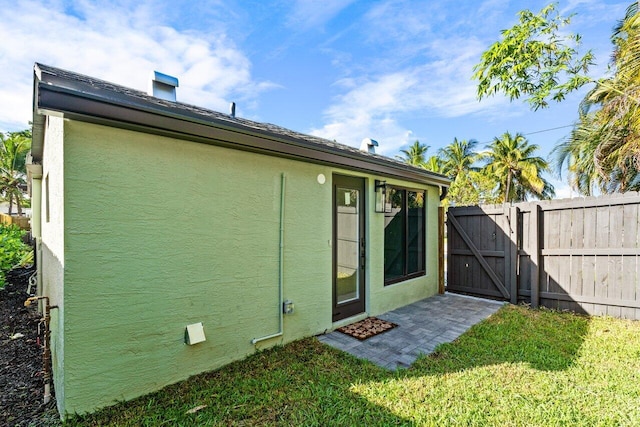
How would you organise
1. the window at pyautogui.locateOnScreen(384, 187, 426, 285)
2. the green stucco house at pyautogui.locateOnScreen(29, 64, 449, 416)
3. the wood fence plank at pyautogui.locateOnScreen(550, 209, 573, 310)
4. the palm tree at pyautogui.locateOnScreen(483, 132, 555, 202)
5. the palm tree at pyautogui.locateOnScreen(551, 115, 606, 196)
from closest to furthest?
the green stucco house at pyautogui.locateOnScreen(29, 64, 449, 416) → the wood fence plank at pyautogui.locateOnScreen(550, 209, 573, 310) → the window at pyautogui.locateOnScreen(384, 187, 426, 285) → the palm tree at pyautogui.locateOnScreen(551, 115, 606, 196) → the palm tree at pyautogui.locateOnScreen(483, 132, 555, 202)

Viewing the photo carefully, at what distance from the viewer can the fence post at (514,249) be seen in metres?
6.76

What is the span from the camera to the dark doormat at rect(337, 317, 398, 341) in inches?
190

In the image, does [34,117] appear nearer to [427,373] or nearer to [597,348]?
[427,373]

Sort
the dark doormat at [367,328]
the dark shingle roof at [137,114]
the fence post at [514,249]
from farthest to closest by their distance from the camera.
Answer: the fence post at [514,249] → the dark doormat at [367,328] → the dark shingle roof at [137,114]

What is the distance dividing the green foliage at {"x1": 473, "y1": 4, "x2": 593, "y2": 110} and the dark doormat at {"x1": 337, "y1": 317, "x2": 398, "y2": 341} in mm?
6010

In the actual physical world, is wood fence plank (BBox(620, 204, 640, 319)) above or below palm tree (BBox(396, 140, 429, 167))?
below

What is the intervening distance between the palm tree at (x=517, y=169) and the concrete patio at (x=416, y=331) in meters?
21.5

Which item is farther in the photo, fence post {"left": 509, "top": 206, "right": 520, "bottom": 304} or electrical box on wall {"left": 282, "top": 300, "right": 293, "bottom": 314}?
fence post {"left": 509, "top": 206, "right": 520, "bottom": 304}

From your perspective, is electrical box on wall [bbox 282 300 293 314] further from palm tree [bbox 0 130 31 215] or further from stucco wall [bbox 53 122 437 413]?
palm tree [bbox 0 130 31 215]

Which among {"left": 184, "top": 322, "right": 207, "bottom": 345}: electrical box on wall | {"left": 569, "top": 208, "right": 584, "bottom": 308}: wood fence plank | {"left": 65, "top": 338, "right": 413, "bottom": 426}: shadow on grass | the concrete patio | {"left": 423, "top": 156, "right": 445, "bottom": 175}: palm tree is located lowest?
the concrete patio

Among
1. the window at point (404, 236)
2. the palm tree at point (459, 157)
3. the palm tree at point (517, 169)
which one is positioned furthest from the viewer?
the palm tree at point (459, 157)

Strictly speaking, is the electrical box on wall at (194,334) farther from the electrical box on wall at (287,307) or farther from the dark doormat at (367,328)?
the dark doormat at (367,328)

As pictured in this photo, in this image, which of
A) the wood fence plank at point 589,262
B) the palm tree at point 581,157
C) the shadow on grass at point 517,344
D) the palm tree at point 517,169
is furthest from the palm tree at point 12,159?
the palm tree at point 517,169

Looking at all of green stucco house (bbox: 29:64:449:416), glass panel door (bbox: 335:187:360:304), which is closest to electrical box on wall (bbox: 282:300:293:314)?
green stucco house (bbox: 29:64:449:416)
